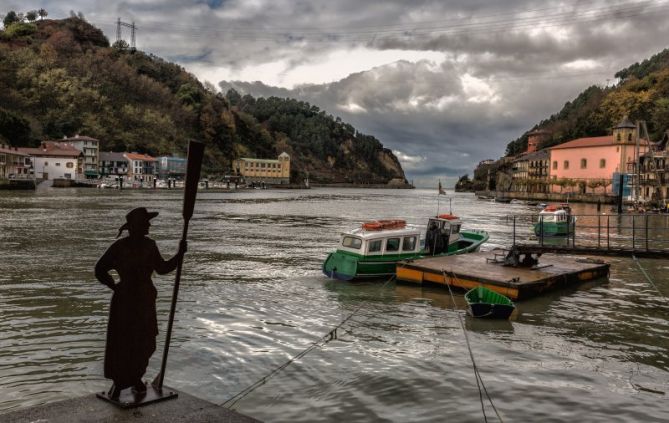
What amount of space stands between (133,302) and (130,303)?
1.5 inches

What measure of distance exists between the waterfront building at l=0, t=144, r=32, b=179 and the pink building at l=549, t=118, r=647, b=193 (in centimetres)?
14000

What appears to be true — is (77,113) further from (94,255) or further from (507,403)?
(507,403)

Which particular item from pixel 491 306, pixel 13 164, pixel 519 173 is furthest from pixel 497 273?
pixel 519 173

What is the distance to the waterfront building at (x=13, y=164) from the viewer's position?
120 meters

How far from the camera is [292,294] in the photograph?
21.8 meters

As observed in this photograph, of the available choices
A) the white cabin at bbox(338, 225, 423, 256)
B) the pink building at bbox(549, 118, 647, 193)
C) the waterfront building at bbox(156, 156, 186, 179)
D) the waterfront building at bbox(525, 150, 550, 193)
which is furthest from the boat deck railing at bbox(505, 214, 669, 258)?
the waterfront building at bbox(156, 156, 186, 179)

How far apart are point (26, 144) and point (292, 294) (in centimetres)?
15779

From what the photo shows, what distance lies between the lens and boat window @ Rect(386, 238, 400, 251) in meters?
25.5

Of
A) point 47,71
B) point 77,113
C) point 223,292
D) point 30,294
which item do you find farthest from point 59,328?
point 47,71

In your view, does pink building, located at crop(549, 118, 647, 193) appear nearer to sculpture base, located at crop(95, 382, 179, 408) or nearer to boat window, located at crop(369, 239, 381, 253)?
boat window, located at crop(369, 239, 381, 253)

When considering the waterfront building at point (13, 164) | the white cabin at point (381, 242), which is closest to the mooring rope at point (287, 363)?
the white cabin at point (381, 242)

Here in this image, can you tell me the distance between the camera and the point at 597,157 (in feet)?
438

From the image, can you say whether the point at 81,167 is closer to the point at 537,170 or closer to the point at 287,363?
the point at 537,170

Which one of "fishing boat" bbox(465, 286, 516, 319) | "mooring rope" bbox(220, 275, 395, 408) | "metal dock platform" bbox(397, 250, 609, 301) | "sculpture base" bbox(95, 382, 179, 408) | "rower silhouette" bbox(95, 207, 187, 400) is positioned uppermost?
"rower silhouette" bbox(95, 207, 187, 400)
